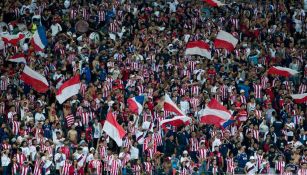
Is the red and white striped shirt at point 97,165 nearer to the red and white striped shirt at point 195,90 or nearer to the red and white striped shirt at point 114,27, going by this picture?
the red and white striped shirt at point 195,90

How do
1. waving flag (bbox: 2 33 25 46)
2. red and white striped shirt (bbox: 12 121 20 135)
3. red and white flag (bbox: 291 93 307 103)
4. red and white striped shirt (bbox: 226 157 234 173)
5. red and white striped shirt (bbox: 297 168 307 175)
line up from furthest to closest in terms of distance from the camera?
1. red and white flag (bbox: 291 93 307 103)
2. waving flag (bbox: 2 33 25 46)
3. red and white striped shirt (bbox: 226 157 234 173)
4. red and white striped shirt (bbox: 297 168 307 175)
5. red and white striped shirt (bbox: 12 121 20 135)

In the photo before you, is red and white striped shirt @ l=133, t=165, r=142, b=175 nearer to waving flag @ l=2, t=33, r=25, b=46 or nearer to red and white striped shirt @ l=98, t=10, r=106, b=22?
waving flag @ l=2, t=33, r=25, b=46

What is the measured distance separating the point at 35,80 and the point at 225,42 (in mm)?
8981

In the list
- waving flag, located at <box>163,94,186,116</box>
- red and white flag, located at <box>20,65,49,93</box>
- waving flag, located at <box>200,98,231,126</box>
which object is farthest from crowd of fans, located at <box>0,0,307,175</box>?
waving flag, located at <box>163,94,186,116</box>

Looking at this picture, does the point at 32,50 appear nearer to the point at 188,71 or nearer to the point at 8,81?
the point at 8,81

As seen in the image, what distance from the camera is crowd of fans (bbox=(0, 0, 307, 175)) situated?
2088 inches

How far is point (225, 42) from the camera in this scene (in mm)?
60656

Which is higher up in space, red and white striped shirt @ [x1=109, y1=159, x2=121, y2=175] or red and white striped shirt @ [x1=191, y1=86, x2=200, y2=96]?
red and white striped shirt @ [x1=191, y1=86, x2=200, y2=96]

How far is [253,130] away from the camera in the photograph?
2203 inches

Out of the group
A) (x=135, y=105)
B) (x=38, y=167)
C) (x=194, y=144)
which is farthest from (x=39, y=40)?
(x=38, y=167)

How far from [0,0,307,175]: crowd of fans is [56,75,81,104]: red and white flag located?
488 mm

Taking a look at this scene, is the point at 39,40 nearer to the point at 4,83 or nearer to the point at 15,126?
the point at 4,83

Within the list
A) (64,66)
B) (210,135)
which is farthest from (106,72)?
(210,135)

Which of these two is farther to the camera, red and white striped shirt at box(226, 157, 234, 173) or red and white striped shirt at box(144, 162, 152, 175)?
red and white striped shirt at box(226, 157, 234, 173)
